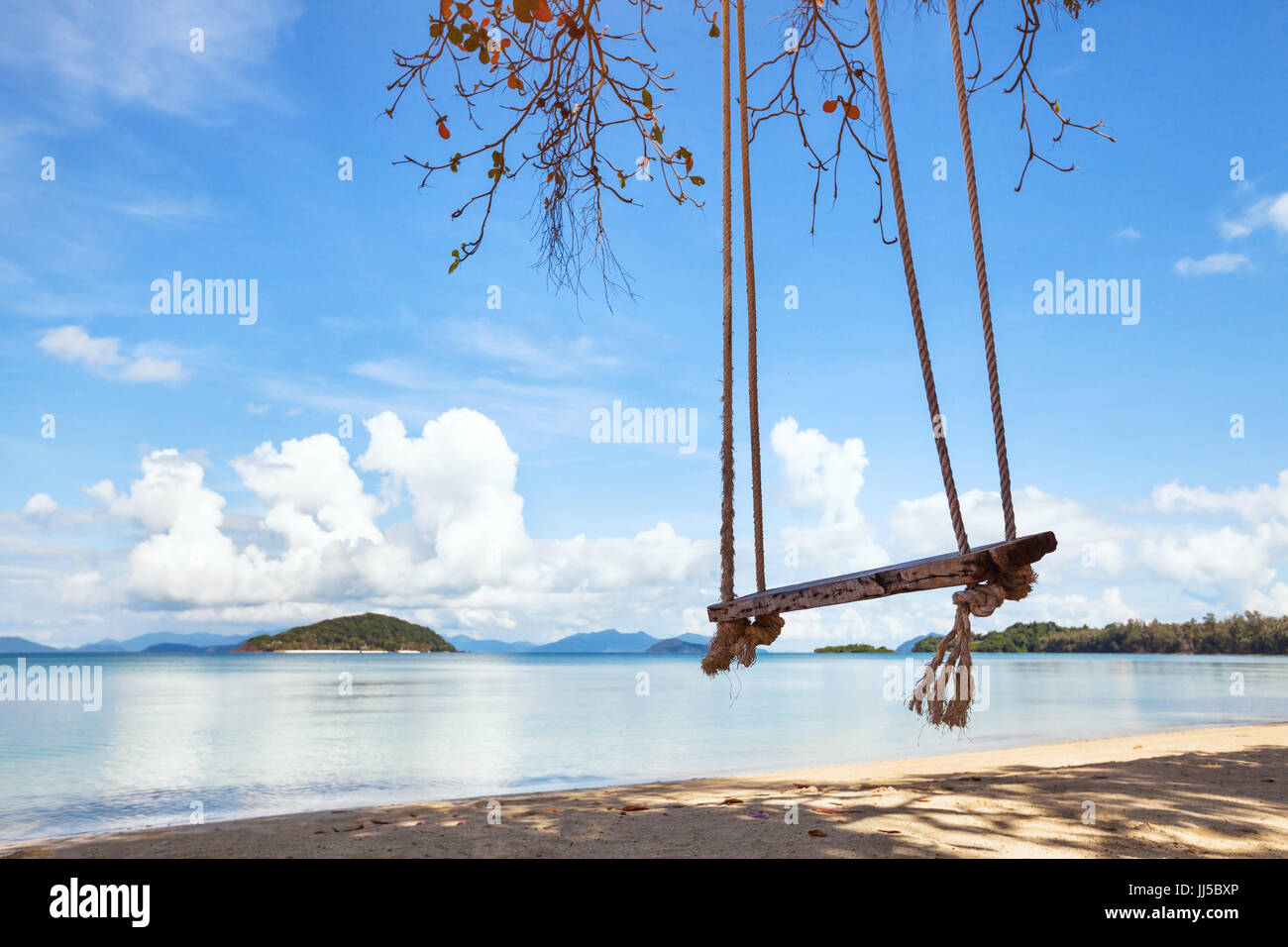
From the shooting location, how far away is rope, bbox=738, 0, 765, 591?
265cm

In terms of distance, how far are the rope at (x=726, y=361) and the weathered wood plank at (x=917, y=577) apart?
1.28 feet

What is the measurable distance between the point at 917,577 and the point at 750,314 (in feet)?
3.97

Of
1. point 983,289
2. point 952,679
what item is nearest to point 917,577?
point 952,679

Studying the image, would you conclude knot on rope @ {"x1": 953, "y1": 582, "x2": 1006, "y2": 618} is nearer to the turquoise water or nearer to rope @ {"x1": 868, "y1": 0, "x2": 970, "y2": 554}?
rope @ {"x1": 868, "y1": 0, "x2": 970, "y2": 554}

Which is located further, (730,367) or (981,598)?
(730,367)

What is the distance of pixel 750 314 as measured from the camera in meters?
2.72

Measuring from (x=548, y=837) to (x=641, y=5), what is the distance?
10.5ft

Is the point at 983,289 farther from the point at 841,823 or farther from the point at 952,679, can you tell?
the point at 841,823

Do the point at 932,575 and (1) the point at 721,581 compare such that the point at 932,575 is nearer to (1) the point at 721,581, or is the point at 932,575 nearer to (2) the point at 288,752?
(1) the point at 721,581

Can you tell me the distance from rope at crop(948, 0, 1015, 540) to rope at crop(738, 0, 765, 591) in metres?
0.76

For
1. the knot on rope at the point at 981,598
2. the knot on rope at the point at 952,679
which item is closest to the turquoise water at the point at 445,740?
the knot on rope at the point at 952,679

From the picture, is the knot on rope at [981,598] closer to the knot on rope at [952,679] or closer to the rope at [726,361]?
the knot on rope at [952,679]

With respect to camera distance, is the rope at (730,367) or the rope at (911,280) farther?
the rope at (730,367)

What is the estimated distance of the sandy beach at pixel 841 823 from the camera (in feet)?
9.20
